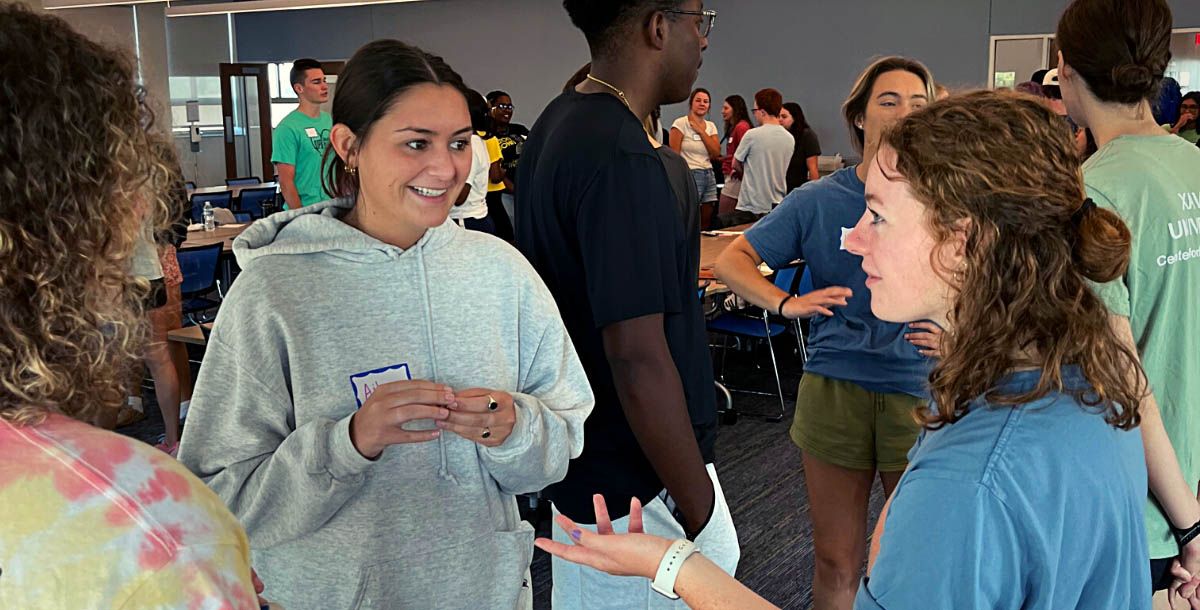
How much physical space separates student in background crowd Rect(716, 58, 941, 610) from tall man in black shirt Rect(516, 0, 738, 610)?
58 cm

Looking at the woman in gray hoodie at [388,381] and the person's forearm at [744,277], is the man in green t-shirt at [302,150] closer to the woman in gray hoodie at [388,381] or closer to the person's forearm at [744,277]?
the person's forearm at [744,277]

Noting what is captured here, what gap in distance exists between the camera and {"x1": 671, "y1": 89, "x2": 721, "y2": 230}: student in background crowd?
10.1 meters

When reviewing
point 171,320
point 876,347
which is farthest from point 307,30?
point 876,347

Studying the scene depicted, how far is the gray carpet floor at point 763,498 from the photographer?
12.1 ft

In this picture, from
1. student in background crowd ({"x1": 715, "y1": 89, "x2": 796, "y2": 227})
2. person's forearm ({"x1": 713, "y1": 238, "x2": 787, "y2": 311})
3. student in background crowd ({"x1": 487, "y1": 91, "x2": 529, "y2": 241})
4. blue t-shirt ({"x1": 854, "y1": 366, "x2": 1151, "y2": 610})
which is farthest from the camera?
student in background crowd ({"x1": 715, "y1": 89, "x2": 796, "y2": 227})

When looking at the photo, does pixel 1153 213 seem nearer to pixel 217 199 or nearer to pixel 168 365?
pixel 168 365

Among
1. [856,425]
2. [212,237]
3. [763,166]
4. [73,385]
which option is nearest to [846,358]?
[856,425]

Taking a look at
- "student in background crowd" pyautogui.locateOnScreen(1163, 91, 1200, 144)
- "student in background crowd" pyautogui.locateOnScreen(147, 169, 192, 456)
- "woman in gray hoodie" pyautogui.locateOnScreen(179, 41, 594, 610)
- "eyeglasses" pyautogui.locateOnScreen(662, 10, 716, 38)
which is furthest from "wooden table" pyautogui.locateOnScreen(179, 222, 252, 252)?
"student in background crowd" pyautogui.locateOnScreen(1163, 91, 1200, 144)

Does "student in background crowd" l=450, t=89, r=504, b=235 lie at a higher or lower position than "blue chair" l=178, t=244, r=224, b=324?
higher

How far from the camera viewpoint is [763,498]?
14.8 ft

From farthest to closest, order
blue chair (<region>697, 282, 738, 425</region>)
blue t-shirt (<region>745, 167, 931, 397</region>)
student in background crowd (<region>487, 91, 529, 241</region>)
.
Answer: student in background crowd (<region>487, 91, 529, 241</region>), blue chair (<region>697, 282, 738, 425</region>), blue t-shirt (<region>745, 167, 931, 397</region>)

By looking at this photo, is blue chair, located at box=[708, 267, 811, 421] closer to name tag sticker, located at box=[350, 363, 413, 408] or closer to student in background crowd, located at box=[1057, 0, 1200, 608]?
student in background crowd, located at box=[1057, 0, 1200, 608]

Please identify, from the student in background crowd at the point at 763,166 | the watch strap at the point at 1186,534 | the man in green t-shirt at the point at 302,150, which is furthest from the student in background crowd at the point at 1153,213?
the student in background crowd at the point at 763,166

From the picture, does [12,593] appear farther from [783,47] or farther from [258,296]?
[783,47]
